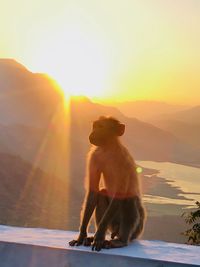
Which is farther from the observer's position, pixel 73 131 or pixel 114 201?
pixel 73 131

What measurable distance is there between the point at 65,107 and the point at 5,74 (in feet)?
79.0

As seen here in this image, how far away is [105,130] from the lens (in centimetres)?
475

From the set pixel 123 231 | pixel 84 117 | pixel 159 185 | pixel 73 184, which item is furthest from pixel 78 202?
pixel 84 117

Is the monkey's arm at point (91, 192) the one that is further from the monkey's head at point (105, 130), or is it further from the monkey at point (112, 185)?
the monkey's head at point (105, 130)

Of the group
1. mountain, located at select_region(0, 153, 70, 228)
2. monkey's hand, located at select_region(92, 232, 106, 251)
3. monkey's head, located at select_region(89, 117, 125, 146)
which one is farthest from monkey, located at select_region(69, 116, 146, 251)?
mountain, located at select_region(0, 153, 70, 228)

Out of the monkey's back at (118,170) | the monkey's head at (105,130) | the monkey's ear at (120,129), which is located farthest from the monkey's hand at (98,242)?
the monkey's ear at (120,129)

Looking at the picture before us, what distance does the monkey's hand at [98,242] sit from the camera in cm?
417

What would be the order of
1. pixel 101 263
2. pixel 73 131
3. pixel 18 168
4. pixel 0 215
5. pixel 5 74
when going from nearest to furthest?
pixel 101 263 → pixel 0 215 → pixel 18 168 → pixel 73 131 → pixel 5 74

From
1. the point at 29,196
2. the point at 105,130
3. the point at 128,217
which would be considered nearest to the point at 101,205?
the point at 128,217

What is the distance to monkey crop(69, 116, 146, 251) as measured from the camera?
467 centimetres

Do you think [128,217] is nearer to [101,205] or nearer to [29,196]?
[101,205]

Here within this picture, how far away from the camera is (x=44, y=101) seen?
16362 cm

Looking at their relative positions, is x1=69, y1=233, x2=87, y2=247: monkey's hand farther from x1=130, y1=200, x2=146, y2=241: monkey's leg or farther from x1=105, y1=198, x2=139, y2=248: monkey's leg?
x1=130, y1=200, x2=146, y2=241: monkey's leg

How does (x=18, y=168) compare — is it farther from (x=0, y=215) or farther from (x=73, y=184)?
(x=0, y=215)
